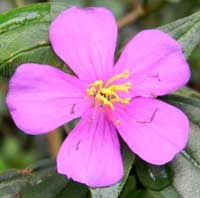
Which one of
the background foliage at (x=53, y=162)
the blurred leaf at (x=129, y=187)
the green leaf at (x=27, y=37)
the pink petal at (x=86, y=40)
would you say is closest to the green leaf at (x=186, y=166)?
the background foliage at (x=53, y=162)

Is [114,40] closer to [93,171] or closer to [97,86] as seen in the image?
[97,86]

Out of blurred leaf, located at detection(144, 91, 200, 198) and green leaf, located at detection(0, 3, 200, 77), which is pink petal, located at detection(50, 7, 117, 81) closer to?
green leaf, located at detection(0, 3, 200, 77)

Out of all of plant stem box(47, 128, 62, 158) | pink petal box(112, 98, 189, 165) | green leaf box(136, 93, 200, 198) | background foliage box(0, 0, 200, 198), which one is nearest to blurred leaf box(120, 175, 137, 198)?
background foliage box(0, 0, 200, 198)

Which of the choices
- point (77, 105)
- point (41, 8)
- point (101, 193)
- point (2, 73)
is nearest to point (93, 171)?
point (101, 193)

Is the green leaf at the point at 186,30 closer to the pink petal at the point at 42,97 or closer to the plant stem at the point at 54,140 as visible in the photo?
the pink petal at the point at 42,97

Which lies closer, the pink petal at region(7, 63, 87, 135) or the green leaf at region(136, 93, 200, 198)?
the pink petal at region(7, 63, 87, 135)


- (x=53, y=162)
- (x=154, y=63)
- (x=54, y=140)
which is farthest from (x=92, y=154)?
(x=54, y=140)
